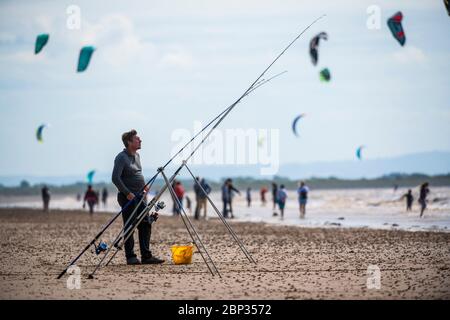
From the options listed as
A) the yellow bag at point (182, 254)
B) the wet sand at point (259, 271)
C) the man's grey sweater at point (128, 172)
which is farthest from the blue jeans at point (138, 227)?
the yellow bag at point (182, 254)

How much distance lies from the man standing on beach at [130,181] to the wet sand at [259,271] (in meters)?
0.43

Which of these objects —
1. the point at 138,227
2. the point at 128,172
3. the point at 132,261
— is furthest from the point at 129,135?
the point at 132,261

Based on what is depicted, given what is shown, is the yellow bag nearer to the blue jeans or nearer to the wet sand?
the wet sand

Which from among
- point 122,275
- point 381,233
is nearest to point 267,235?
point 381,233

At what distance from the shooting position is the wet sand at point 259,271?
9.00 m

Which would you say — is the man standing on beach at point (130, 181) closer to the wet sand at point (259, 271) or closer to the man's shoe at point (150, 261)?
the man's shoe at point (150, 261)

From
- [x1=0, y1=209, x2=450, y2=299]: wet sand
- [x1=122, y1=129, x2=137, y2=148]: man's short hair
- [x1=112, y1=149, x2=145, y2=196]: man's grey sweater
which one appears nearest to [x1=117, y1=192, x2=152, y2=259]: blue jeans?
[x1=112, y1=149, x2=145, y2=196]: man's grey sweater

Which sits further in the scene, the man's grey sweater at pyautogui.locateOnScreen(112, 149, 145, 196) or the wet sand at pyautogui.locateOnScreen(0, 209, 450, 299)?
the man's grey sweater at pyautogui.locateOnScreen(112, 149, 145, 196)

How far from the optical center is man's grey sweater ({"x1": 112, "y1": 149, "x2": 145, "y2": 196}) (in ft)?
38.6

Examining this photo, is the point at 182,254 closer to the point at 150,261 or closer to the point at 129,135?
the point at 150,261

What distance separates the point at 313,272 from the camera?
11.0m

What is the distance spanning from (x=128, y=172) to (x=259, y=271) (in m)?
2.45

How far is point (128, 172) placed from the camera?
1194 centimetres

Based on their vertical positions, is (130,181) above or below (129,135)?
below
